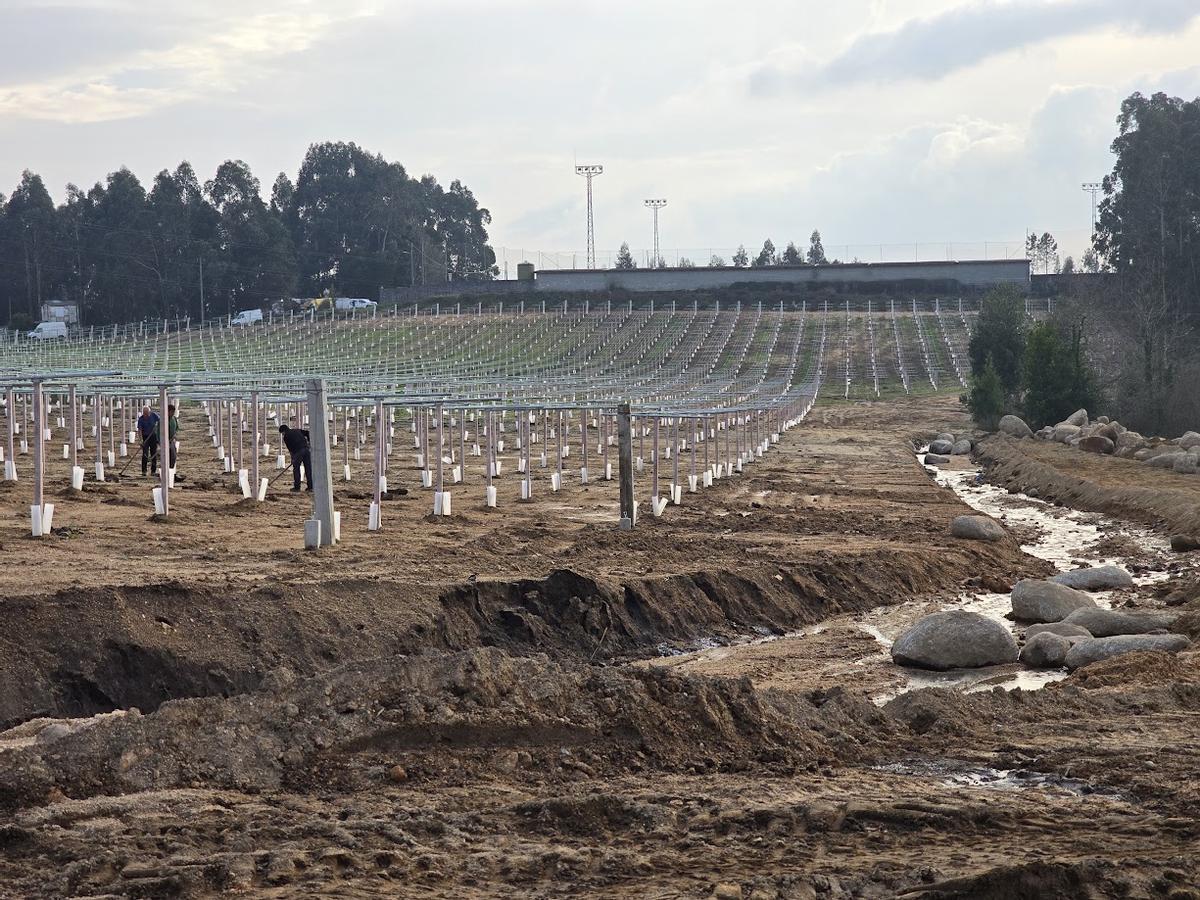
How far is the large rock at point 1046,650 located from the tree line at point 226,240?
99.6 m

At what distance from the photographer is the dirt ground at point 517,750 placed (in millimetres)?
6738

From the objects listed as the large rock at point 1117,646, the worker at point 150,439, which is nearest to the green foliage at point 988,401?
the worker at point 150,439

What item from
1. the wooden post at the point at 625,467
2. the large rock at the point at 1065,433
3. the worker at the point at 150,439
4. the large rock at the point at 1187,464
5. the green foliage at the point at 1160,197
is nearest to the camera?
the wooden post at the point at 625,467

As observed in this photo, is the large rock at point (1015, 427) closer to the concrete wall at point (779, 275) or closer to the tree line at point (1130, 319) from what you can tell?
the tree line at point (1130, 319)

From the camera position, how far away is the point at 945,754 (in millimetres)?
9398

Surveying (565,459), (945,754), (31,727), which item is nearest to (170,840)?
(31,727)

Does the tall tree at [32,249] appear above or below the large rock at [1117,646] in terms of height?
above

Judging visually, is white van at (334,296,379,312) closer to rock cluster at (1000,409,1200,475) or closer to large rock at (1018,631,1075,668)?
rock cluster at (1000,409,1200,475)

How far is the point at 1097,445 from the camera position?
44.7 meters

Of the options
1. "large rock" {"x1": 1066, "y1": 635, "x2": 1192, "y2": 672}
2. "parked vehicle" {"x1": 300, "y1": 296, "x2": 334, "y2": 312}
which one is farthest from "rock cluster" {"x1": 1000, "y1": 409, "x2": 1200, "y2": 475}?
"parked vehicle" {"x1": 300, "y1": 296, "x2": 334, "y2": 312}

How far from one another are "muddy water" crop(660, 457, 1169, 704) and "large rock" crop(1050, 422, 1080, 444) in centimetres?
2009

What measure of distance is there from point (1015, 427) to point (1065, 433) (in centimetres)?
410

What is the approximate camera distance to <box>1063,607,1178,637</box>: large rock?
1616 cm

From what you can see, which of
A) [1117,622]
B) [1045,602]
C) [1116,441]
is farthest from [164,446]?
[1116,441]
